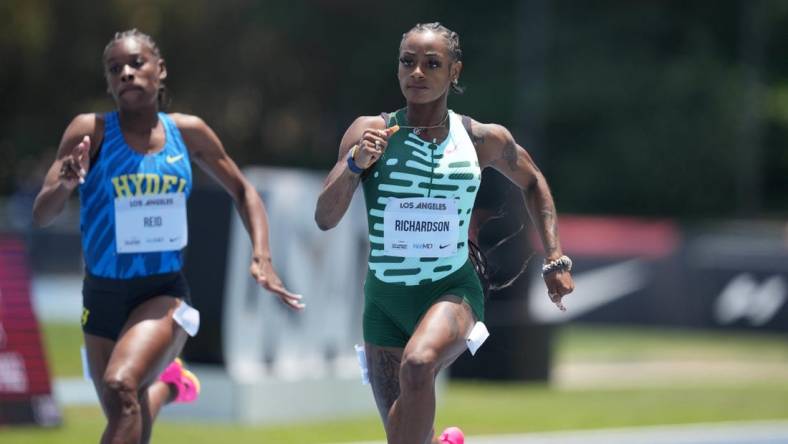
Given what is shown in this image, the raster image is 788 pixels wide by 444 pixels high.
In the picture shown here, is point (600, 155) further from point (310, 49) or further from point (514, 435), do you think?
point (514, 435)

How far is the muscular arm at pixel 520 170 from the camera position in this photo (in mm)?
6711

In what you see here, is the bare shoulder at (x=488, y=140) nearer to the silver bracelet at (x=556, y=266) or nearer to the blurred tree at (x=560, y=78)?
the silver bracelet at (x=556, y=266)

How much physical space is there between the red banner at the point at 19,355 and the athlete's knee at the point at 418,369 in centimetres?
621

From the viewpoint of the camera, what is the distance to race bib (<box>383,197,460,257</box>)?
642cm

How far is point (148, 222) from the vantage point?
698 centimetres

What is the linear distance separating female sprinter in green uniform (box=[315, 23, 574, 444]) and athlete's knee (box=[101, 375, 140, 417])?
1.08 m

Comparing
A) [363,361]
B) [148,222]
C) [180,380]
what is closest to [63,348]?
[180,380]

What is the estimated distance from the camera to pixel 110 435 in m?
6.44

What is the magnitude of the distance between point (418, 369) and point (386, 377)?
18.0 inches

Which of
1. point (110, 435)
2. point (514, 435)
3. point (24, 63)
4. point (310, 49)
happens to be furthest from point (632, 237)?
point (310, 49)

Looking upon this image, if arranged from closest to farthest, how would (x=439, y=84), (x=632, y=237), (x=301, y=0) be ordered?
(x=439, y=84) < (x=632, y=237) < (x=301, y=0)

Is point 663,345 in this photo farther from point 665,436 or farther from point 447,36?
point 447,36

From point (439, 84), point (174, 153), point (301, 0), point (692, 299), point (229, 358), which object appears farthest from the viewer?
point (301, 0)

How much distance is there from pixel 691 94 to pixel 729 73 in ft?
4.17
